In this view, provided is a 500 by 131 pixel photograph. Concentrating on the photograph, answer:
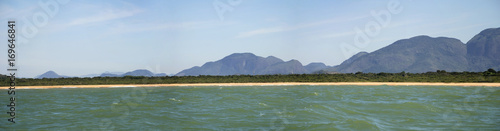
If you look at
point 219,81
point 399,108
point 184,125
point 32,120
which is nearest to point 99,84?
point 219,81

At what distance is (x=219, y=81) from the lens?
72188 mm

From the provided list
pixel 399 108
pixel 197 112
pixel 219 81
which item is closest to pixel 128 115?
pixel 197 112

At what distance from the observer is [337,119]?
17.1m

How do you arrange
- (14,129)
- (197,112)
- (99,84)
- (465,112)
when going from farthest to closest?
(99,84)
(197,112)
(465,112)
(14,129)

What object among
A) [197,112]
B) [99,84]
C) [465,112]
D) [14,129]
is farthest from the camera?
[99,84]

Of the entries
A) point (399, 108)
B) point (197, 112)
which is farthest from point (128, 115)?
point (399, 108)

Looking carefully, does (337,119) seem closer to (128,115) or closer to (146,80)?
Answer: (128,115)

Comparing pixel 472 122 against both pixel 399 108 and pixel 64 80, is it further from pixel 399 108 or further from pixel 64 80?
pixel 64 80

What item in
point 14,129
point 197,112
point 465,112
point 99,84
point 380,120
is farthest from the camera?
point 99,84

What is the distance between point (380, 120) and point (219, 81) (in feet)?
188

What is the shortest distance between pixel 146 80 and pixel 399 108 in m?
61.5

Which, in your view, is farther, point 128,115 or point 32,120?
point 128,115

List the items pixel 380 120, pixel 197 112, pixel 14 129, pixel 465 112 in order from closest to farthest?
pixel 14 129 < pixel 380 120 < pixel 465 112 < pixel 197 112

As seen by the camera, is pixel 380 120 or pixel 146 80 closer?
pixel 380 120
